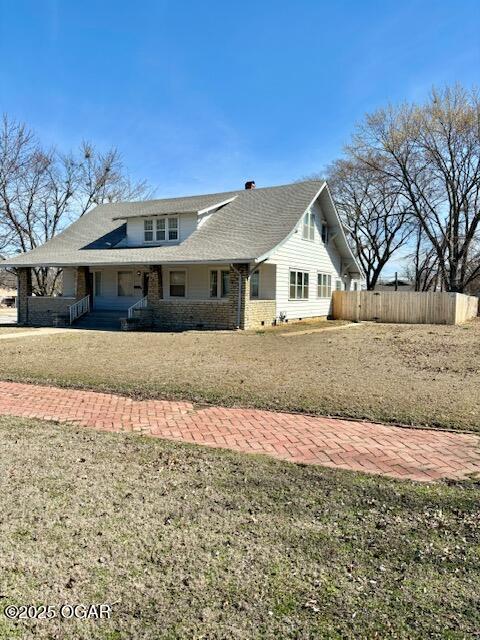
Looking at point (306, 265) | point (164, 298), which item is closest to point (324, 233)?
point (306, 265)

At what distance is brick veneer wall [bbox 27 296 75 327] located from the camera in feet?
73.6

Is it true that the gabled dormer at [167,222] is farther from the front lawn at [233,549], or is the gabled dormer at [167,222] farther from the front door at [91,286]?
the front lawn at [233,549]

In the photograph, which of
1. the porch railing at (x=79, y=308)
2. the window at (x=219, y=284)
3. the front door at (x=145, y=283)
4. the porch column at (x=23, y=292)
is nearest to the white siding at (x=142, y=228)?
the front door at (x=145, y=283)

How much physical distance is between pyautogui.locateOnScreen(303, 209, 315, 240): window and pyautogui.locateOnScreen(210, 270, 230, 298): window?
4993 mm

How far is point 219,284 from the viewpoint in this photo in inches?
810

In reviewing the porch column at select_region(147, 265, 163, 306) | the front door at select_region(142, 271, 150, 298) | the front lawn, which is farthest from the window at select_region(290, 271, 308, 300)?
the front lawn

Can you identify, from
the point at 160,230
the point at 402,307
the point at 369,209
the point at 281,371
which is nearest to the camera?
the point at 281,371

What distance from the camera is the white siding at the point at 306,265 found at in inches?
827

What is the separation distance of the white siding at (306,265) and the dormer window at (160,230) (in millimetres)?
5310

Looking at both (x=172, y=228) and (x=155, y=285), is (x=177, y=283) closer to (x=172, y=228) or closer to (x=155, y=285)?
(x=155, y=285)

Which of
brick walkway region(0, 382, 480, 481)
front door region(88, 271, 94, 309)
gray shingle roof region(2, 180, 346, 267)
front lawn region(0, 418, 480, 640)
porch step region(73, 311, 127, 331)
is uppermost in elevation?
gray shingle roof region(2, 180, 346, 267)

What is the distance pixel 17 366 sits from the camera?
9969 millimetres

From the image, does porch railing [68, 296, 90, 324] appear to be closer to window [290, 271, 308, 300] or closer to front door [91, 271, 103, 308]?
front door [91, 271, 103, 308]

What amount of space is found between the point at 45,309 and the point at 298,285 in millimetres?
12218
